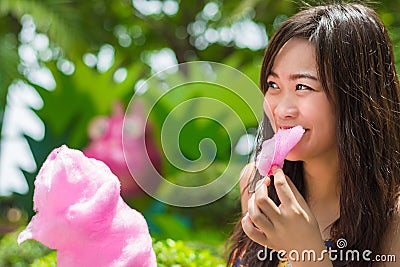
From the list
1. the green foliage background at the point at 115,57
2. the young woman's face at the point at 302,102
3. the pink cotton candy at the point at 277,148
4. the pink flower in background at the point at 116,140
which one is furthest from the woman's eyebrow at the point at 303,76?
the pink flower in background at the point at 116,140

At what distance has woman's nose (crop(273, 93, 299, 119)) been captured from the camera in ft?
5.11

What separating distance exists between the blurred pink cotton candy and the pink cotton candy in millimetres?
282

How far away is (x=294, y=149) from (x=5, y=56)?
3483mm

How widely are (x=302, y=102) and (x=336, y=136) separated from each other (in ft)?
0.34

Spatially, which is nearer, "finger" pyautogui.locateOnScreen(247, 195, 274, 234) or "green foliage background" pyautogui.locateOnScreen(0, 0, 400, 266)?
"finger" pyautogui.locateOnScreen(247, 195, 274, 234)

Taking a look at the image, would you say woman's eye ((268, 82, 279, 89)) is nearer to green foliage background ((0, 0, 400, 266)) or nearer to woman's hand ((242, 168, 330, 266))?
woman's hand ((242, 168, 330, 266))

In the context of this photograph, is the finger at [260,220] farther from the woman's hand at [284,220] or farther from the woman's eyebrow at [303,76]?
the woman's eyebrow at [303,76]

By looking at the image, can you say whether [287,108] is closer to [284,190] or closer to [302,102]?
[302,102]

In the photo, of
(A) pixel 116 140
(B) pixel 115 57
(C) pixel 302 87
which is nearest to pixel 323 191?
(C) pixel 302 87

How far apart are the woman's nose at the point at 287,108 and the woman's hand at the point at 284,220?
11cm

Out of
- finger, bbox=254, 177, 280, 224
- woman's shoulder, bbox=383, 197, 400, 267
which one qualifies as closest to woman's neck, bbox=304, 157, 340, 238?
woman's shoulder, bbox=383, 197, 400, 267

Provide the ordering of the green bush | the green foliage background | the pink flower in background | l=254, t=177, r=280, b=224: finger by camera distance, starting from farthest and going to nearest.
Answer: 1. the green foliage background
2. the pink flower in background
3. the green bush
4. l=254, t=177, r=280, b=224: finger

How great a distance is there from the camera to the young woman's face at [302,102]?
1561 mm

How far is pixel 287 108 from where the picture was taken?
1.56m
